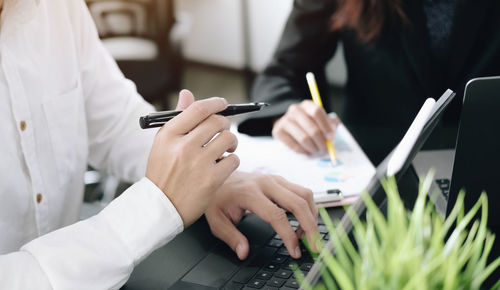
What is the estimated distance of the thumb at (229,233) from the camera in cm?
79

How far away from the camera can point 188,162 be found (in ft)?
2.43

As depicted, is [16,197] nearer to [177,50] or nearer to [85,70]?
[85,70]

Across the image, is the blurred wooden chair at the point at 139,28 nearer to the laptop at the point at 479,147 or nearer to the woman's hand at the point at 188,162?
the woman's hand at the point at 188,162

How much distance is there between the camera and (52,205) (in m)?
1.01

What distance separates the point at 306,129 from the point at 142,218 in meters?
0.46

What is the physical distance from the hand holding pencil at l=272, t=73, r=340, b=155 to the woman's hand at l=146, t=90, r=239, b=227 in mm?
365

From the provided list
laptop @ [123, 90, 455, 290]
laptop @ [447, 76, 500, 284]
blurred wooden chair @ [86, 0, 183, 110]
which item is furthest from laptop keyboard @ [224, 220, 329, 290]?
blurred wooden chair @ [86, 0, 183, 110]

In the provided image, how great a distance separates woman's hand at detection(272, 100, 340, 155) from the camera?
110cm

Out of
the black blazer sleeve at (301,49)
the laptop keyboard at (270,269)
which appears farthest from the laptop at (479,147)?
the black blazer sleeve at (301,49)

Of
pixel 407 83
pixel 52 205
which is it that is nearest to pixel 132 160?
pixel 52 205

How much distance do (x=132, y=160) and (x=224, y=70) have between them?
9.47ft

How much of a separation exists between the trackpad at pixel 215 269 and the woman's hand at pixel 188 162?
0.22ft

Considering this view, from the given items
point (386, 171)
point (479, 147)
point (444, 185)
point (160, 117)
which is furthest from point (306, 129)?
point (386, 171)

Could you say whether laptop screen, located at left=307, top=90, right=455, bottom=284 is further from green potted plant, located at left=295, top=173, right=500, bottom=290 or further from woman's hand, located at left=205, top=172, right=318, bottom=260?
woman's hand, located at left=205, top=172, right=318, bottom=260
